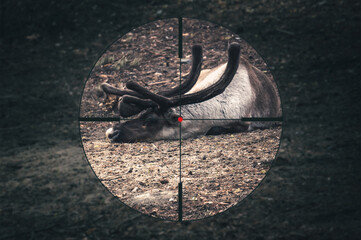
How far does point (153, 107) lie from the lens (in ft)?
7.13

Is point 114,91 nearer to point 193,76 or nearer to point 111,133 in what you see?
point 111,133

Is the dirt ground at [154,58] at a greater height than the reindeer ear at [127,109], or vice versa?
the dirt ground at [154,58]

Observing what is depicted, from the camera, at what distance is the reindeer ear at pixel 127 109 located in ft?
6.97

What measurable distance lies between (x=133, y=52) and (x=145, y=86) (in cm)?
31

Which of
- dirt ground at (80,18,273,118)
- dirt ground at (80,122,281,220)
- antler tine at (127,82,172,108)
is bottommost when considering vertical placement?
dirt ground at (80,122,281,220)

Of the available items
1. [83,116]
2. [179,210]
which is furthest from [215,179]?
[83,116]

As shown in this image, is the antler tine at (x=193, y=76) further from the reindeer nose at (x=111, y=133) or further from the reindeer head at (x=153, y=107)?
the reindeer nose at (x=111, y=133)

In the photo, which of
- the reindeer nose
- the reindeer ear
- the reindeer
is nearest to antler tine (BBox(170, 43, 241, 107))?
the reindeer

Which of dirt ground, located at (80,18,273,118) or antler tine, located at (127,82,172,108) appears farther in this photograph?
dirt ground, located at (80,18,273,118)

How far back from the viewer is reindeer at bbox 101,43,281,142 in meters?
2.16

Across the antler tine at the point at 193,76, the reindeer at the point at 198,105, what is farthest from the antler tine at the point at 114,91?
the antler tine at the point at 193,76

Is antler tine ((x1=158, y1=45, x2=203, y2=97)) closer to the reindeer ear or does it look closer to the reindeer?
the reindeer

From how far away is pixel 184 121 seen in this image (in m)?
2.21

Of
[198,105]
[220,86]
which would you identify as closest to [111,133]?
[198,105]
